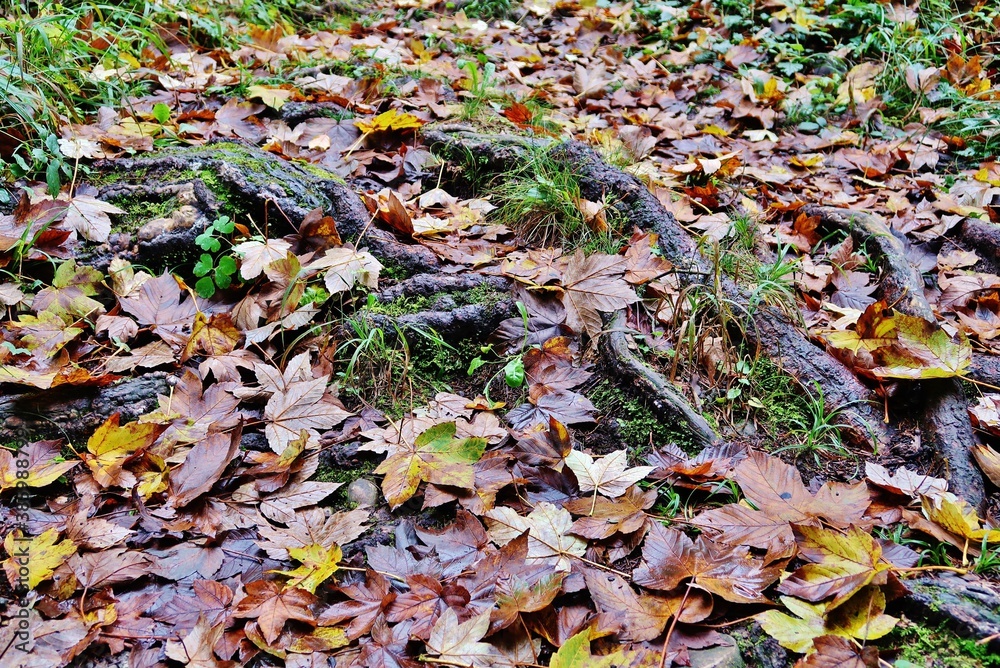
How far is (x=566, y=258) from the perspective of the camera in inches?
91.4

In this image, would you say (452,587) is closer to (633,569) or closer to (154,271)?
(633,569)

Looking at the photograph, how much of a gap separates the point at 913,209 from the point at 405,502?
2.79 m

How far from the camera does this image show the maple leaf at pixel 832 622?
130 cm

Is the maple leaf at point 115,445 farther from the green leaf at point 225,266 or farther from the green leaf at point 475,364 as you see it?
the green leaf at point 475,364

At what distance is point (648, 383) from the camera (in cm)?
190

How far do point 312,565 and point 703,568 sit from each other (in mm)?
918

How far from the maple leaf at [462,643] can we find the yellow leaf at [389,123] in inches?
89.5

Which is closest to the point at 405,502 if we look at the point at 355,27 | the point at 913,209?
the point at 913,209

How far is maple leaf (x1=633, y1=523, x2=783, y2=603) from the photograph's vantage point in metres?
1.40

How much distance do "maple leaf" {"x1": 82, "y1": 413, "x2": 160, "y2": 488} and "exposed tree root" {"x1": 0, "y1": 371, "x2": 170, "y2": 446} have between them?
0.32 feet

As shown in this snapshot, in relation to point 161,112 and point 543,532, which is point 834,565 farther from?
point 161,112

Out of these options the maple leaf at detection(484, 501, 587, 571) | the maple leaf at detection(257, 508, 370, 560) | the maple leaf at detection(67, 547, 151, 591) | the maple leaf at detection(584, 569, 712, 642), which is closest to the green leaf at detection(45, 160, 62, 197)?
the maple leaf at detection(67, 547, 151, 591)

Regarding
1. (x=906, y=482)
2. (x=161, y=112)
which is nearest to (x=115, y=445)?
(x=161, y=112)

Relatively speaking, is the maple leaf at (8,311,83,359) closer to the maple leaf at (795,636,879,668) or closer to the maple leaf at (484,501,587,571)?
the maple leaf at (484,501,587,571)
